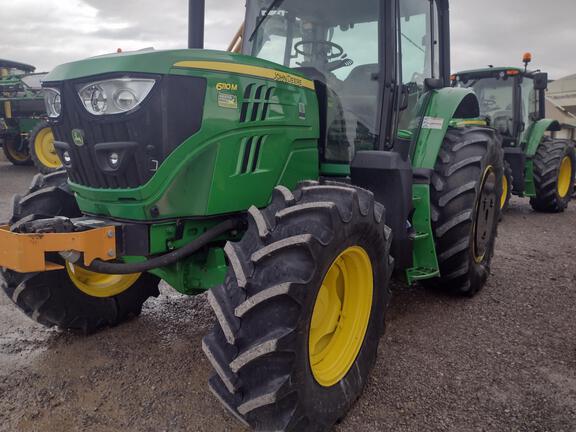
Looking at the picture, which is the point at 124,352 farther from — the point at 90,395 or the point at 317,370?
the point at 317,370

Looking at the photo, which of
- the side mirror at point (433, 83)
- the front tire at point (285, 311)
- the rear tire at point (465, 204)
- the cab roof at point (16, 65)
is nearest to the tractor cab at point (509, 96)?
the rear tire at point (465, 204)

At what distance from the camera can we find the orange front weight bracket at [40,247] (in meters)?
2.09

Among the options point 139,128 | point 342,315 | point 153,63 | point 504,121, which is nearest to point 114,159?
point 139,128

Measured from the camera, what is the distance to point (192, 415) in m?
2.39

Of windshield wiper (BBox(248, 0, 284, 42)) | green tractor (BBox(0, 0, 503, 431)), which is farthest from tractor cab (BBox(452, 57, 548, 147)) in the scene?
windshield wiper (BBox(248, 0, 284, 42))

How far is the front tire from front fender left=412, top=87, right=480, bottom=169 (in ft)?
4.38

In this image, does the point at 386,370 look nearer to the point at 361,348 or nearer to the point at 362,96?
the point at 361,348

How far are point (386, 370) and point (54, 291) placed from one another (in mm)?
2036

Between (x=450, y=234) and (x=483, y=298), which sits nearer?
(x=450, y=234)

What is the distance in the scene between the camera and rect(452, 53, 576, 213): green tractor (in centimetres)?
784

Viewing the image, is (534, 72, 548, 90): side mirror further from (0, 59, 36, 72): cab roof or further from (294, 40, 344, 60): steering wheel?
(0, 59, 36, 72): cab roof

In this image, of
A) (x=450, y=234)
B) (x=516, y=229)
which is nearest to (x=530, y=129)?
(x=516, y=229)

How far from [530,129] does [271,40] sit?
6.52 metres

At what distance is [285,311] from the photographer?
6.47ft
